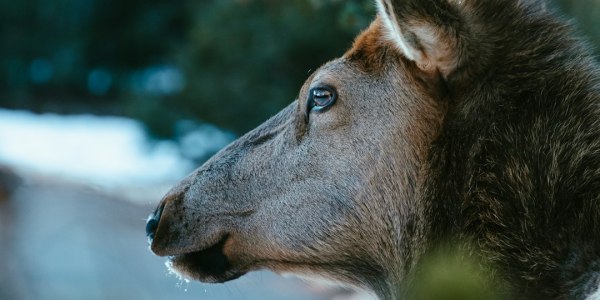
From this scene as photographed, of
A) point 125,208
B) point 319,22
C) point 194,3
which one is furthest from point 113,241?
point 194,3

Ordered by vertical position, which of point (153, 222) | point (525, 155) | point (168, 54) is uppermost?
point (168, 54)

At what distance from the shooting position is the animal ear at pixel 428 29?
3318mm

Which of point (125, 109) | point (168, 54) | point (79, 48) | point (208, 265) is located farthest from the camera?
point (79, 48)

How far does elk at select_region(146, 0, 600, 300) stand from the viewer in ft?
10.7

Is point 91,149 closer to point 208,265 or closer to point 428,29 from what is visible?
point 208,265

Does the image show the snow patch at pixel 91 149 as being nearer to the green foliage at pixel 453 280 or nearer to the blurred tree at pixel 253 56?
the blurred tree at pixel 253 56

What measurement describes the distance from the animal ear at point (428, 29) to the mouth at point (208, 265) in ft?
3.33

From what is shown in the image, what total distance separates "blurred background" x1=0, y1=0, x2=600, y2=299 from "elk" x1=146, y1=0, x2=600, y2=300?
0.59 meters

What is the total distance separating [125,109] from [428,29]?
9151mm

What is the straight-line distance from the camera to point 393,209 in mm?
3594

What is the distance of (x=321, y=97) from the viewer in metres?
3.79

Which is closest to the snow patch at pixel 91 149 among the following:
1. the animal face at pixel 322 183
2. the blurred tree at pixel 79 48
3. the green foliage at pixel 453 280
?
the blurred tree at pixel 79 48

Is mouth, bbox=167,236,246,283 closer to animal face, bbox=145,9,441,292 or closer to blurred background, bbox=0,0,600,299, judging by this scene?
animal face, bbox=145,9,441,292

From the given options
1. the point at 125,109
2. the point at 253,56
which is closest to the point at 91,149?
the point at 125,109
